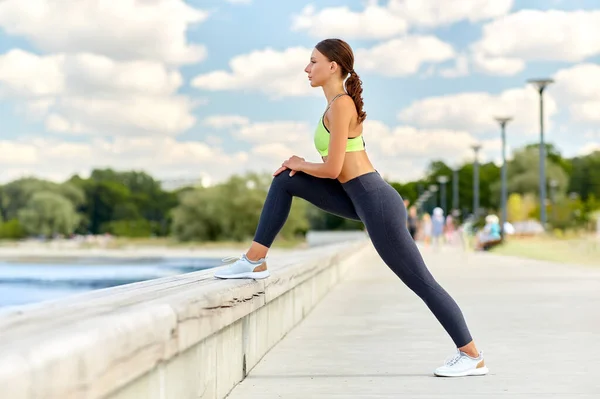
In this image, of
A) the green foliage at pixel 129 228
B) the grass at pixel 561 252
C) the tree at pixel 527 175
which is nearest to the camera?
the grass at pixel 561 252

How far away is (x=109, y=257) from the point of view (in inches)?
3447

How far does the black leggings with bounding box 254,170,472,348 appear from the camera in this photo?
5.77 metres

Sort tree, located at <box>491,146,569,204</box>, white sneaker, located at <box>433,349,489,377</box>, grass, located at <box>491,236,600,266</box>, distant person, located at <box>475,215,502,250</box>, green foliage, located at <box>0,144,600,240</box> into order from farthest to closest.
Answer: tree, located at <box>491,146,569,204</box> → green foliage, located at <box>0,144,600,240</box> → distant person, located at <box>475,215,502,250</box> → grass, located at <box>491,236,600,266</box> → white sneaker, located at <box>433,349,489,377</box>

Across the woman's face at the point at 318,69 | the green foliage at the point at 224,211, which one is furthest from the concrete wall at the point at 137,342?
the green foliage at the point at 224,211

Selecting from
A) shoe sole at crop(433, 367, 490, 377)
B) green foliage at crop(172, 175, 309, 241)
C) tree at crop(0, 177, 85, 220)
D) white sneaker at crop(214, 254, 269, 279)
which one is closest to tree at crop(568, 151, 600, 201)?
green foliage at crop(172, 175, 309, 241)

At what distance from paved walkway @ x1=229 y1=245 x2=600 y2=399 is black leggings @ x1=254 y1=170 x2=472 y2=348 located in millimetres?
475

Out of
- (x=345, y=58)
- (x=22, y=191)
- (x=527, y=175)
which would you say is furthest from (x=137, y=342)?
(x=527, y=175)

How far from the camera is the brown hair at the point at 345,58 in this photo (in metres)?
5.94

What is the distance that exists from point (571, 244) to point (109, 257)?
5556 cm

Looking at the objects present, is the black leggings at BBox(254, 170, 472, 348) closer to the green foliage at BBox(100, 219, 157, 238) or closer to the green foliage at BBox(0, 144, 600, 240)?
the green foliage at BBox(0, 144, 600, 240)

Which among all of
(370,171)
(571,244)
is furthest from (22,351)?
(571,244)

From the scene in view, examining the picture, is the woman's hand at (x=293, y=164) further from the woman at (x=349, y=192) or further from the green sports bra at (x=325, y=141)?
the green sports bra at (x=325, y=141)

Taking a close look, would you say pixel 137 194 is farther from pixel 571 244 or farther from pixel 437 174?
pixel 571 244

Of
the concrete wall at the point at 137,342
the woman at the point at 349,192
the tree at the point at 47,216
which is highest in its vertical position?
the tree at the point at 47,216
